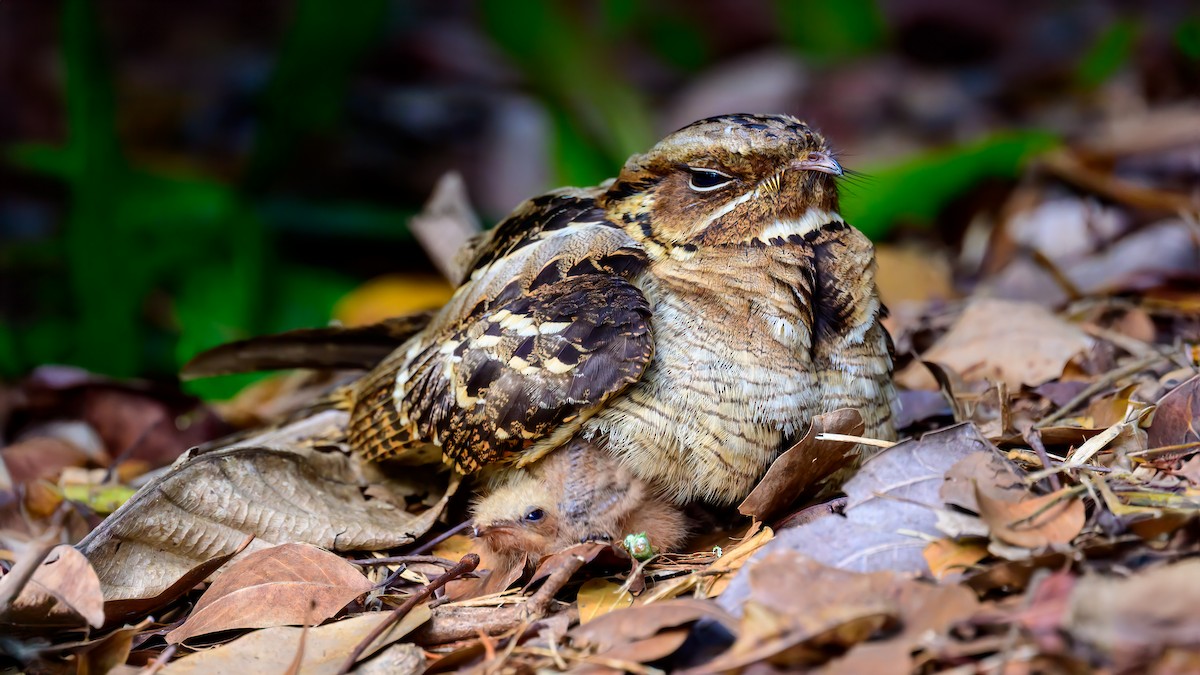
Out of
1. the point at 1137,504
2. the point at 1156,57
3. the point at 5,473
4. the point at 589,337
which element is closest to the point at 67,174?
the point at 5,473

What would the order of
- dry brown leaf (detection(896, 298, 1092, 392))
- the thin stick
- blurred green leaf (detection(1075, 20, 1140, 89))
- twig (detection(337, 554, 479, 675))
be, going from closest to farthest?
1. twig (detection(337, 554, 479, 675))
2. the thin stick
3. dry brown leaf (detection(896, 298, 1092, 392))
4. blurred green leaf (detection(1075, 20, 1140, 89))

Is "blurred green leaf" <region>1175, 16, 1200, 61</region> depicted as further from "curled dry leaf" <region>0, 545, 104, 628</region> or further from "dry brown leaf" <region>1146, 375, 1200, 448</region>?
"curled dry leaf" <region>0, 545, 104, 628</region>

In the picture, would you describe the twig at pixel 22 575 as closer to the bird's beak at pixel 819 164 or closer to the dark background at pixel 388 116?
the bird's beak at pixel 819 164

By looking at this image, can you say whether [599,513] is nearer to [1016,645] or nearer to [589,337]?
[589,337]

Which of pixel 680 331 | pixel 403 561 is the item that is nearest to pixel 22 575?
Result: pixel 403 561

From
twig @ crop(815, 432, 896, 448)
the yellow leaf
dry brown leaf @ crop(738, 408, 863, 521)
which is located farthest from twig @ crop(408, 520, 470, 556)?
the yellow leaf

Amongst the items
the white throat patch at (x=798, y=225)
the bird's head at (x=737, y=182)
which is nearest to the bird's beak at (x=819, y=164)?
the bird's head at (x=737, y=182)
